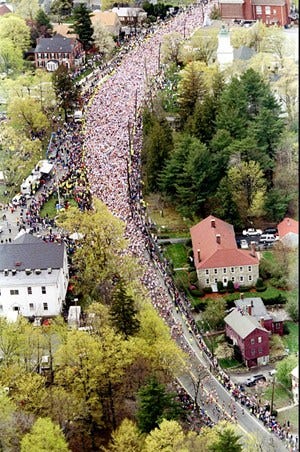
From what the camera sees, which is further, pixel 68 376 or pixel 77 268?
pixel 77 268

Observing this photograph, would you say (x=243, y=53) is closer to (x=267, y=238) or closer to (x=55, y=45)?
(x=55, y=45)

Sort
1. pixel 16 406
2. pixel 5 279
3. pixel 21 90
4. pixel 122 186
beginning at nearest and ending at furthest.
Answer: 1. pixel 16 406
2. pixel 5 279
3. pixel 122 186
4. pixel 21 90

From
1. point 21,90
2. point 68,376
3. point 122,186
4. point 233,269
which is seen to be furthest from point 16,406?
point 21,90

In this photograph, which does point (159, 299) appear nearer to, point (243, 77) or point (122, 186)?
point (122, 186)

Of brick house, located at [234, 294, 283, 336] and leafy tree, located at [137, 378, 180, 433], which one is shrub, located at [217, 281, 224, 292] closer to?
brick house, located at [234, 294, 283, 336]

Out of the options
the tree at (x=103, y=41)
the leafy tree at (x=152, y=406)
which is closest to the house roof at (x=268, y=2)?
the tree at (x=103, y=41)

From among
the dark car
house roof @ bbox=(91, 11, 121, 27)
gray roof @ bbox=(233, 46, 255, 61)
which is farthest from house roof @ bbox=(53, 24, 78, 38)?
A: the dark car
